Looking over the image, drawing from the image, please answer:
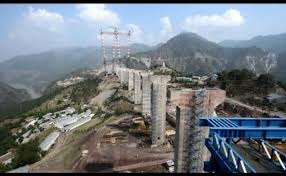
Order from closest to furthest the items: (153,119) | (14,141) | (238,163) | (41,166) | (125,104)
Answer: (238,163) < (41,166) < (153,119) < (14,141) < (125,104)

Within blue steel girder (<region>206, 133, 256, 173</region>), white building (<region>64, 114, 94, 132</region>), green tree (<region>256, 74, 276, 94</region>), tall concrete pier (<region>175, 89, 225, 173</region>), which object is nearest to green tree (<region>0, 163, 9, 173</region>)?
white building (<region>64, 114, 94, 132</region>)

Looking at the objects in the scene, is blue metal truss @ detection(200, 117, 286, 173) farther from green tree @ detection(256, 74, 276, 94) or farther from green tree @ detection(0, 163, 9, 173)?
green tree @ detection(256, 74, 276, 94)

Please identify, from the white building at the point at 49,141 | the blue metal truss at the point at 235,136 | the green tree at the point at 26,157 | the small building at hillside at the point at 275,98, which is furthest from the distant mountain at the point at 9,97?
the blue metal truss at the point at 235,136

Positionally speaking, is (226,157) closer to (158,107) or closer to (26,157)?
(158,107)

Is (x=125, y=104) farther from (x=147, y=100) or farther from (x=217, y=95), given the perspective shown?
(x=217, y=95)

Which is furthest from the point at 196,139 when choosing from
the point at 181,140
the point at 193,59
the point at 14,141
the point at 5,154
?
the point at 193,59

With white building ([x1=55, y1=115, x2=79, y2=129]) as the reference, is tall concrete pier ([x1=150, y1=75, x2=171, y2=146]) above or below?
above

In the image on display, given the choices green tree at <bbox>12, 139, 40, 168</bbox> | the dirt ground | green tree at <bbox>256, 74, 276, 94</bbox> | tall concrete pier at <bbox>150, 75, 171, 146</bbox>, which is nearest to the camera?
the dirt ground
